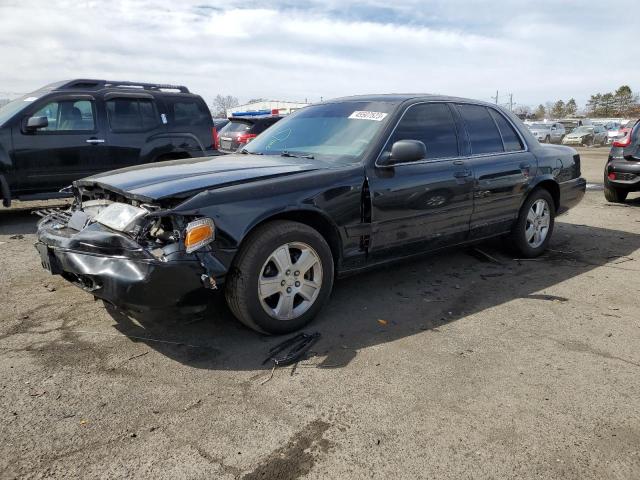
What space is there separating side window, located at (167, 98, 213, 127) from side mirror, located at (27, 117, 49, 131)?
1.89 meters

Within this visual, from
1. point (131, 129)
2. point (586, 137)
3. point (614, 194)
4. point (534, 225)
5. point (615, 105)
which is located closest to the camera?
point (534, 225)

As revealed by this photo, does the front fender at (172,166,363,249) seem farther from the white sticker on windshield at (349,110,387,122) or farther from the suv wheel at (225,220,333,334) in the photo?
the white sticker on windshield at (349,110,387,122)

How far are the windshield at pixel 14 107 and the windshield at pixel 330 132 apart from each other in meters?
4.43

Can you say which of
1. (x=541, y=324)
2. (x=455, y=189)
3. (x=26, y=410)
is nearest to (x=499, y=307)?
(x=541, y=324)

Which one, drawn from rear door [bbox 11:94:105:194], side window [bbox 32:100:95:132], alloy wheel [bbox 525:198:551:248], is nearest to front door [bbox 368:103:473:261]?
alloy wheel [bbox 525:198:551:248]

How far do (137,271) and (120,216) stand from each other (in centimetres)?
48

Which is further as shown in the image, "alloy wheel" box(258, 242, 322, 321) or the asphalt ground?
"alloy wheel" box(258, 242, 322, 321)

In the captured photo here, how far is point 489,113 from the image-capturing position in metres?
5.12

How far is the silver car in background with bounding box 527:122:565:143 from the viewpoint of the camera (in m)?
34.5

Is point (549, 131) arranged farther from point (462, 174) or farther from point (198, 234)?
point (198, 234)

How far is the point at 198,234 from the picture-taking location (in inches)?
116

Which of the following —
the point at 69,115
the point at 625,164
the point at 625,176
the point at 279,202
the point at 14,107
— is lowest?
the point at 625,176

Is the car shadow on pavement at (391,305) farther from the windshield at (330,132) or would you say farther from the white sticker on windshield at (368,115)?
the white sticker on windshield at (368,115)

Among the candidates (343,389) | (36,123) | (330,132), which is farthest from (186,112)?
(343,389)
